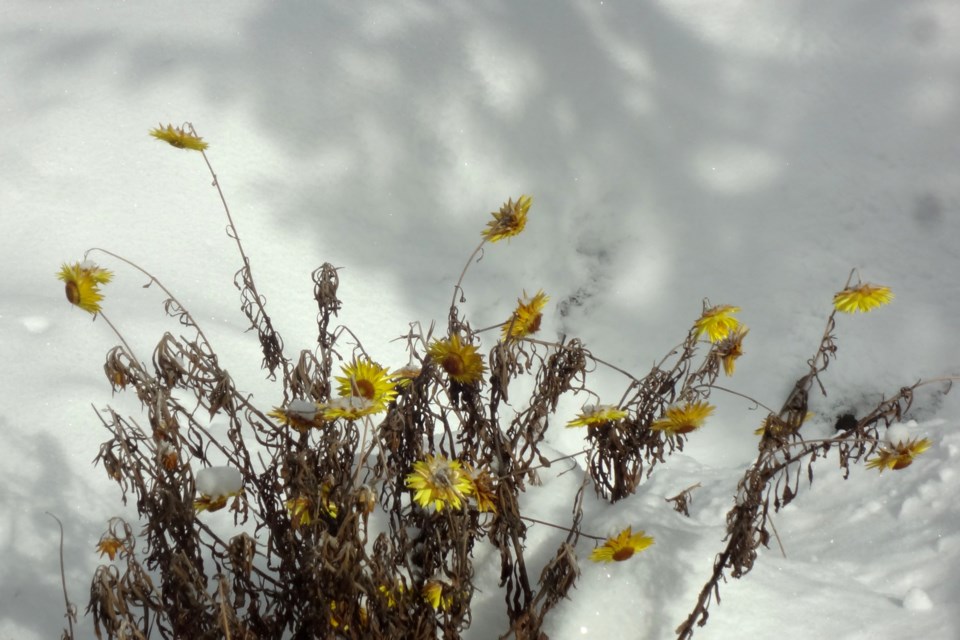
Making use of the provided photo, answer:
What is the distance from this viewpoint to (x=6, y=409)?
1595 millimetres

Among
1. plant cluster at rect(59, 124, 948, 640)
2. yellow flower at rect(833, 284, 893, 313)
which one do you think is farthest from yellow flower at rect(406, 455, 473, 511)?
yellow flower at rect(833, 284, 893, 313)

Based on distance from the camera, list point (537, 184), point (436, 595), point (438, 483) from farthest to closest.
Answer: point (537, 184)
point (436, 595)
point (438, 483)

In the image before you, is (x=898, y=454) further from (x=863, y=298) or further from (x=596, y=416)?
(x=596, y=416)

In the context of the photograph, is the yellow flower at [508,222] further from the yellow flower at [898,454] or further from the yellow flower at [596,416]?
the yellow flower at [898,454]

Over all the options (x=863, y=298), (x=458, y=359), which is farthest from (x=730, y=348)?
(x=458, y=359)

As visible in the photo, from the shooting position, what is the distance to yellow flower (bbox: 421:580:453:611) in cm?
100

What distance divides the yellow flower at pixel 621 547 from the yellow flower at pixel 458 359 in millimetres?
323

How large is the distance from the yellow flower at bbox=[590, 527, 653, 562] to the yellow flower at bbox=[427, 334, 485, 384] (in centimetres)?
32

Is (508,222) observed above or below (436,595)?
above

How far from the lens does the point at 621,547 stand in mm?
1162

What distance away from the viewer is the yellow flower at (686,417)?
1.10 meters

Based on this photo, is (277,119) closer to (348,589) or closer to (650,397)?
(650,397)

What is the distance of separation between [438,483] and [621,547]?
36cm

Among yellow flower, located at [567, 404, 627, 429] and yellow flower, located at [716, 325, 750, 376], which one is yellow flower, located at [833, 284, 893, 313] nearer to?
yellow flower, located at [716, 325, 750, 376]
